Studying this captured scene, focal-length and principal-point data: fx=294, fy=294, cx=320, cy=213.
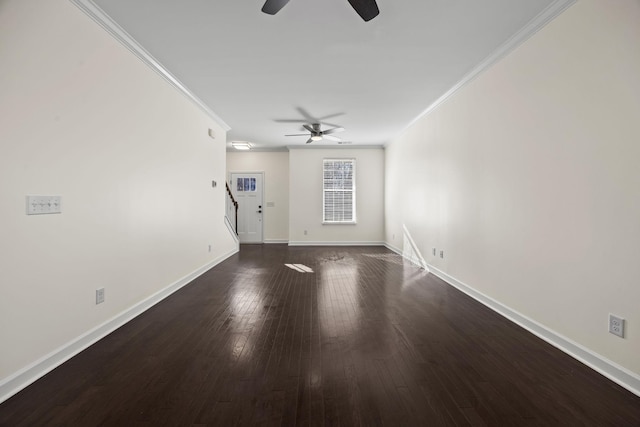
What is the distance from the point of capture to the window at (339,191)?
803cm

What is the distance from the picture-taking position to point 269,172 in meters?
8.52

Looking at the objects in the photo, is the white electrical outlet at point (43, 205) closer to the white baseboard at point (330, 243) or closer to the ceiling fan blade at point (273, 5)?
the ceiling fan blade at point (273, 5)

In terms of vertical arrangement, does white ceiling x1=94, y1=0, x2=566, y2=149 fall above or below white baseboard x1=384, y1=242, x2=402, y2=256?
above

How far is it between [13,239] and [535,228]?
12.5 ft

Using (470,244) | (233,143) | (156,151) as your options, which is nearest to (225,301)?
(156,151)

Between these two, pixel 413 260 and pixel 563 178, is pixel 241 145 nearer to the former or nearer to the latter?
pixel 413 260

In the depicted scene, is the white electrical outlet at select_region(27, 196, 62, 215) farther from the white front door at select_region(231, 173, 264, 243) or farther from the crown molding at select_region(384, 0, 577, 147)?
the white front door at select_region(231, 173, 264, 243)

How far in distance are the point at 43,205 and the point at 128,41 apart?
178cm

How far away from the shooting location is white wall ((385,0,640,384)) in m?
1.86

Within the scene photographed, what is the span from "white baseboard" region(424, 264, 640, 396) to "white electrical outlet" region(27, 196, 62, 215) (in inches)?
152

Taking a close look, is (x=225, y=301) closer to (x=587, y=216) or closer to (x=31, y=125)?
(x=31, y=125)

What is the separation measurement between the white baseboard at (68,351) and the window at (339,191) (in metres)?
5.07

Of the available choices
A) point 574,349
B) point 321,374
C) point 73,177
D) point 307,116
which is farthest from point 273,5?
point 307,116

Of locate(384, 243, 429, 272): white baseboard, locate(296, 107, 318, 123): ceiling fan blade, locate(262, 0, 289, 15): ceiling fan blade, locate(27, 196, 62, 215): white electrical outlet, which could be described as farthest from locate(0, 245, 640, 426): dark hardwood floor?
locate(296, 107, 318, 123): ceiling fan blade
